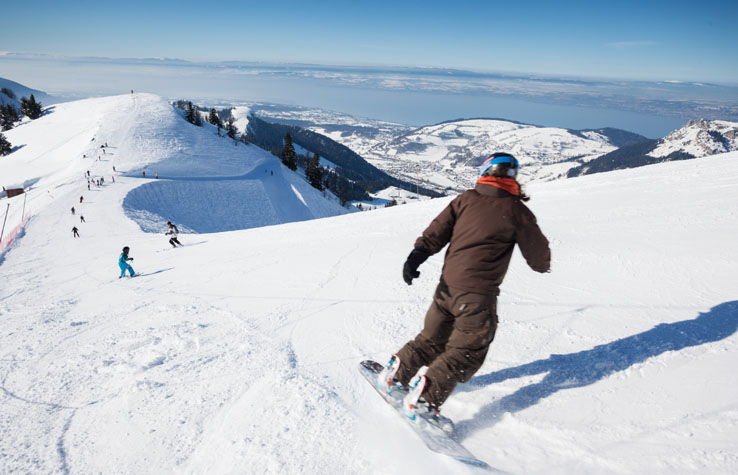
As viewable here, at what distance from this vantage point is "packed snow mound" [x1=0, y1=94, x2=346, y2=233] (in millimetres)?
43438

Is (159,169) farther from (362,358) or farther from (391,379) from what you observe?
(391,379)

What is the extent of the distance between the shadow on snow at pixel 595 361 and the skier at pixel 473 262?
1.93ft

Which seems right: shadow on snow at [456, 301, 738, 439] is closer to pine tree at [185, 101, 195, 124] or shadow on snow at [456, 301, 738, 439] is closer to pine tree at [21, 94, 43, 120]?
pine tree at [185, 101, 195, 124]

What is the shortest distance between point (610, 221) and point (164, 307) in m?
10.8

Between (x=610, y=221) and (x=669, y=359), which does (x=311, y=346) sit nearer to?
(x=669, y=359)

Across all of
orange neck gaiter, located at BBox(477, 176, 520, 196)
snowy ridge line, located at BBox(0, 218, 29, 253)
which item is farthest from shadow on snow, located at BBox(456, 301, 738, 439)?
snowy ridge line, located at BBox(0, 218, 29, 253)

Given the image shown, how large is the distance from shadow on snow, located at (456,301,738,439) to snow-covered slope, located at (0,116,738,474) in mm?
A: 21

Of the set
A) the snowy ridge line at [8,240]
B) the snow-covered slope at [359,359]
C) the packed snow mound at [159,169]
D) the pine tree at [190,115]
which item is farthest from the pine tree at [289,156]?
the snow-covered slope at [359,359]

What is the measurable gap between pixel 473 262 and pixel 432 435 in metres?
1.51

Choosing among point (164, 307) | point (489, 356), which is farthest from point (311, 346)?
point (164, 307)

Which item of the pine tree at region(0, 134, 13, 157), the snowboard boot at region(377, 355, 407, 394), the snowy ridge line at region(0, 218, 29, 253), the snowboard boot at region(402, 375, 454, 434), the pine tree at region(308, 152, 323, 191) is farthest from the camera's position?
the pine tree at region(308, 152, 323, 191)

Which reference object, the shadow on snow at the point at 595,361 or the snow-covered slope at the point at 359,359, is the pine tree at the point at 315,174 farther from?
the shadow on snow at the point at 595,361

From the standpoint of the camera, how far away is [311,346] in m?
4.50

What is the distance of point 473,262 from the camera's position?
9.48 feet
